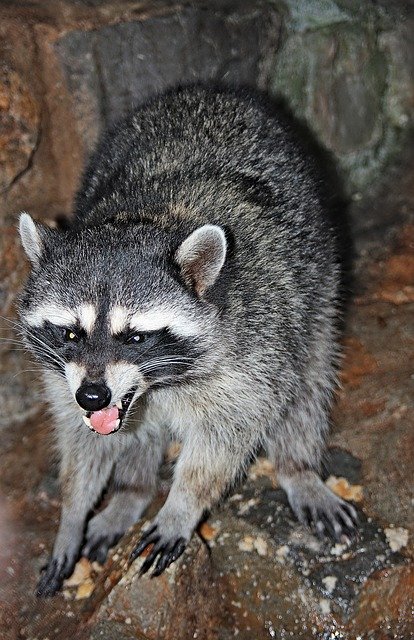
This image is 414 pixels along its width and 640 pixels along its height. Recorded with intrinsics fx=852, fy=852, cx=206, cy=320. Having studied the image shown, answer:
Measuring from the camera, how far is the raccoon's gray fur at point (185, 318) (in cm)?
283

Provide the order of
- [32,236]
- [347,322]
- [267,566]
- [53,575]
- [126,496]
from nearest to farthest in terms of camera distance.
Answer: [32,236] → [267,566] → [53,575] → [126,496] → [347,322]

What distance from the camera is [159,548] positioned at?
3297mm

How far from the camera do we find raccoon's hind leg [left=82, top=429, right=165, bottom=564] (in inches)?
144

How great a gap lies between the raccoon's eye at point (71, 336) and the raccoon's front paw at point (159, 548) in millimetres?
950

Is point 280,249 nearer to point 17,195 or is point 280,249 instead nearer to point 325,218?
point 325,218

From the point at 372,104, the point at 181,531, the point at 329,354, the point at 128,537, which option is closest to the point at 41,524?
the point at 128,537

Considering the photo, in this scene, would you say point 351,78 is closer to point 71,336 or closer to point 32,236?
point 32,236

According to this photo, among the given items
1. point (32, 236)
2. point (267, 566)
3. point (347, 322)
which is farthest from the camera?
point (347, 322)

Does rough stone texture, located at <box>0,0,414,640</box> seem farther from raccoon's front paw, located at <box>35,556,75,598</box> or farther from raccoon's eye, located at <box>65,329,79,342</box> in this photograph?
raccoon's eye, located at <box>65,329,79,342</box>

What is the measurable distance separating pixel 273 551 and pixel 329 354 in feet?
2.92

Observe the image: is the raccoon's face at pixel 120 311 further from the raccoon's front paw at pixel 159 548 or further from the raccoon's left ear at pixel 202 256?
the raccoon's front paw at pixel 159 548

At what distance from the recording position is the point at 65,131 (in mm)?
4125

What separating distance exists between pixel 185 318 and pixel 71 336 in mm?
388

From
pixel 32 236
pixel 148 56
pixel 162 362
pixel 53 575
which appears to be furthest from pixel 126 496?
pixel 148 56
